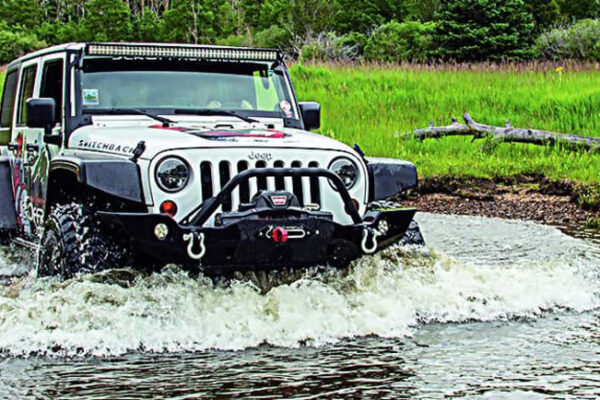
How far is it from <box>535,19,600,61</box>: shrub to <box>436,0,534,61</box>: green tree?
1000 millimetres

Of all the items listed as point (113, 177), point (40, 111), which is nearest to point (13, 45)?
point (40, 111)

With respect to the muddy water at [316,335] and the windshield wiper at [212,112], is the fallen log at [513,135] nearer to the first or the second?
the muddy water at [316,335]

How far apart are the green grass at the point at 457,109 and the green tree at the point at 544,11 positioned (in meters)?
23.9

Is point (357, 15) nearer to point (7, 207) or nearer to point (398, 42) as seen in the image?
point (398, 42)

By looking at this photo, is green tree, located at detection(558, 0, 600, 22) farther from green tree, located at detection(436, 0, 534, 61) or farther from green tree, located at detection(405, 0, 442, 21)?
green tree, located at detection(436, 0, 534, 61)

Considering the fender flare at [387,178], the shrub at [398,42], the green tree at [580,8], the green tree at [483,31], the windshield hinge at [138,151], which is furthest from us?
the green tree at [580,8]

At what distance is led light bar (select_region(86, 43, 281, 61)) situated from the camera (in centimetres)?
748

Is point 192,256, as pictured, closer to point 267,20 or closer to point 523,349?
point 523,349

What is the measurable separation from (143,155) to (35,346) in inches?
50.7

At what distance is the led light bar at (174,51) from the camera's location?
7.48m

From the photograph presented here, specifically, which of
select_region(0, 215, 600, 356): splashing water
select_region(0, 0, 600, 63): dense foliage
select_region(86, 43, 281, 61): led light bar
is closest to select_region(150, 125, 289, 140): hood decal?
select_region(86, 43, 281, 61): led light bar

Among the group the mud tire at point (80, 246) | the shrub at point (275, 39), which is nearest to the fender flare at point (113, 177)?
the mud tire at point (80, 246)

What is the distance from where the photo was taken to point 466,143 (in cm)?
1619

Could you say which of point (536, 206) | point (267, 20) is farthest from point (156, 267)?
point (267, 20)
